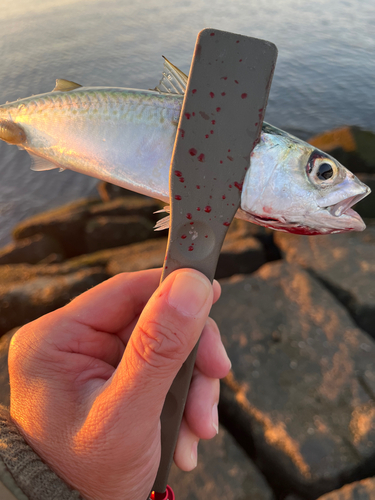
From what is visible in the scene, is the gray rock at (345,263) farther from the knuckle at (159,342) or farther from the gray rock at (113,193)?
the gray rock at (113,193)

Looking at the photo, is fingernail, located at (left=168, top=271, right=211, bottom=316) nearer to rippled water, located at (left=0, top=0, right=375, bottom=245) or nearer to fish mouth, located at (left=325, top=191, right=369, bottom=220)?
fish mouth, located at (left=325, top=191, right=369, bottom=220)

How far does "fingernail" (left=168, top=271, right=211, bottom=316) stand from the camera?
1450 mm

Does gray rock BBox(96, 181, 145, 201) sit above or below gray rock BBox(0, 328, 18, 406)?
above

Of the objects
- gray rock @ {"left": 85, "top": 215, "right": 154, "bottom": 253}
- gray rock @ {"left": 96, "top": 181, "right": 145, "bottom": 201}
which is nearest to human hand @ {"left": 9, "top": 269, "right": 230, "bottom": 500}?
gray rock @ {"left": 85, "top": 215, "right": 154, "bottom": 253}

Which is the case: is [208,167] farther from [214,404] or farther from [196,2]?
[196,2]

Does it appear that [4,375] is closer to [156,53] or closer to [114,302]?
[114,302]

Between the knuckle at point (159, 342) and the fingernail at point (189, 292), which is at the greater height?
the fingernail at point (189, 292)

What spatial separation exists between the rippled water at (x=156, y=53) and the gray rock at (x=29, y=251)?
158cm

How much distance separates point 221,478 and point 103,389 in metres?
1.89

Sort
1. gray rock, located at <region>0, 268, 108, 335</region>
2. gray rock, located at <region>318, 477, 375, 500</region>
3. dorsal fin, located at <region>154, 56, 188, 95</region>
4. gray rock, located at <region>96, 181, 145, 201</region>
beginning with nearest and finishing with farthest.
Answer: dorsal fin, located at <region>154, 56, 188, 95</region>, gray rock, located at <region>318, 477, 375, 500</region>, gray rock, located at <region>0, 268, 108, 335</region>, gray rock, located at <region>96, 181, 145, 201</region>

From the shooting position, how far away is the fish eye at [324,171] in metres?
1.43

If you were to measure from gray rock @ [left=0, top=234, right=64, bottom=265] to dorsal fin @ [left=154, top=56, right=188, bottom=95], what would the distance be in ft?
16.5

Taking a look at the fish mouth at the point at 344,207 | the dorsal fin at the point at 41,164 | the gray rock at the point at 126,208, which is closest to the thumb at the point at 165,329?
the fish mouth at the point at 344,207

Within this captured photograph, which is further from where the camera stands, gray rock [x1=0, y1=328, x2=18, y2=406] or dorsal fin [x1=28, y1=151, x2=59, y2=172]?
gray rock [x1=0, y1=328, x2=18, y2=406]
